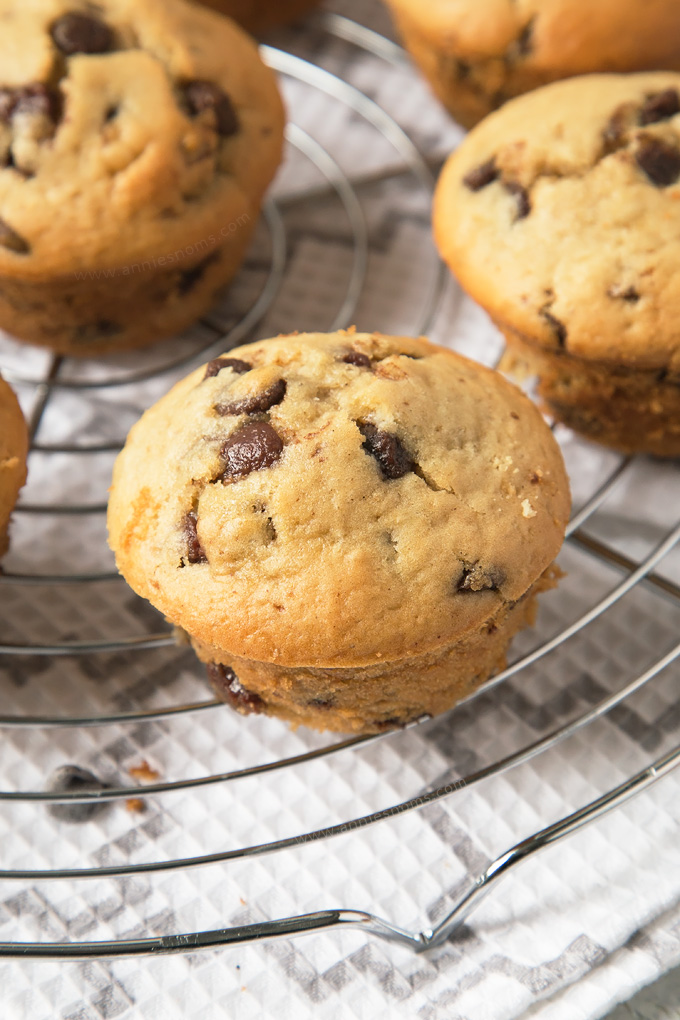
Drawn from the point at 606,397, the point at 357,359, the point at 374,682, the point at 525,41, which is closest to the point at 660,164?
the point at 606,397

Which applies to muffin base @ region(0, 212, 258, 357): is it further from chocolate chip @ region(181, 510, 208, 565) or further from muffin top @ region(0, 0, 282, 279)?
chocolate chip @ region(181, 510, 208, 565)

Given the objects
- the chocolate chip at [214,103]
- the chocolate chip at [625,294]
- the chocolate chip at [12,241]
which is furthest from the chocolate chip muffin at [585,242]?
the chocolate chip at [12,241]

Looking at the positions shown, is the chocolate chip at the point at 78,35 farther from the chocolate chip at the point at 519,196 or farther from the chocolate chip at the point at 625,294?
the chocolate chip at the point at 625,294

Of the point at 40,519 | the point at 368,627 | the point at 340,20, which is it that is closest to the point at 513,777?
the point at 368,627

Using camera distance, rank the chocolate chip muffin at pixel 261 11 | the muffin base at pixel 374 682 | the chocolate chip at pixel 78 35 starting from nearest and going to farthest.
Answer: the muffin base at pixel 374 682
the chocolate chip at pixel 78 35
the chocolate chip muffin at pixel 261 11

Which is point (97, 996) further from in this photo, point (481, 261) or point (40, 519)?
point (481, 261)
